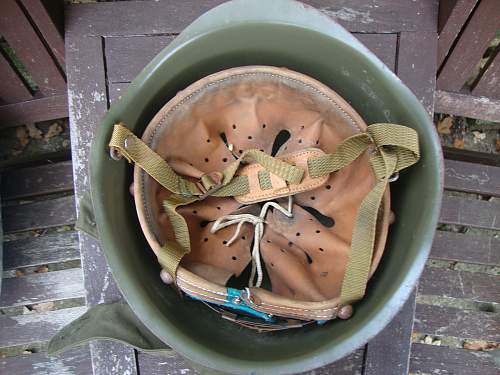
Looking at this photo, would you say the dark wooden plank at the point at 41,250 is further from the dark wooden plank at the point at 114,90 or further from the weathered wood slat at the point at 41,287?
the dark wooden plank at the point at 114,90

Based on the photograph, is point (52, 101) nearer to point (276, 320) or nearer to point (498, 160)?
point (276, 320)

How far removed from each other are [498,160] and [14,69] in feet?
4.29

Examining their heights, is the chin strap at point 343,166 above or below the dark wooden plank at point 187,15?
below

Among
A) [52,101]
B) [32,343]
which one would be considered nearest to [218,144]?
[52,101]

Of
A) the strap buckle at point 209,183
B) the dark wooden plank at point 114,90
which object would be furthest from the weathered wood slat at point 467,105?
the dark wooden plank at point 114,90

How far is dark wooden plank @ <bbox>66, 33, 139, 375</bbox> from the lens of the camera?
47.0 inches

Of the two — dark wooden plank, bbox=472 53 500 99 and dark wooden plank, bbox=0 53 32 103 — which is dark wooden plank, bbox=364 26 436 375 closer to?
dark wooden plank, bbox=472 53 500 99

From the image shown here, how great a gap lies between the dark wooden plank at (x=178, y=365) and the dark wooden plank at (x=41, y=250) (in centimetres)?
43

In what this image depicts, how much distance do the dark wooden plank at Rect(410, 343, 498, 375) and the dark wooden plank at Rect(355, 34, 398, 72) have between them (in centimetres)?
76

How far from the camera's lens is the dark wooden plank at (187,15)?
3.91 ft

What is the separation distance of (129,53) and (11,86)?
0.33m

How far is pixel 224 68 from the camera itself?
102cm

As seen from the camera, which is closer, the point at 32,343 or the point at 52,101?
the point at 52,101

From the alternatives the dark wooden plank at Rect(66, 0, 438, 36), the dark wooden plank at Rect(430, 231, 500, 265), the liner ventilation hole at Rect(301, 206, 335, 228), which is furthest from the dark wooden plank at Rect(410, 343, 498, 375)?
the dark wooden plank at Rect(66, 0, 438, 36)
